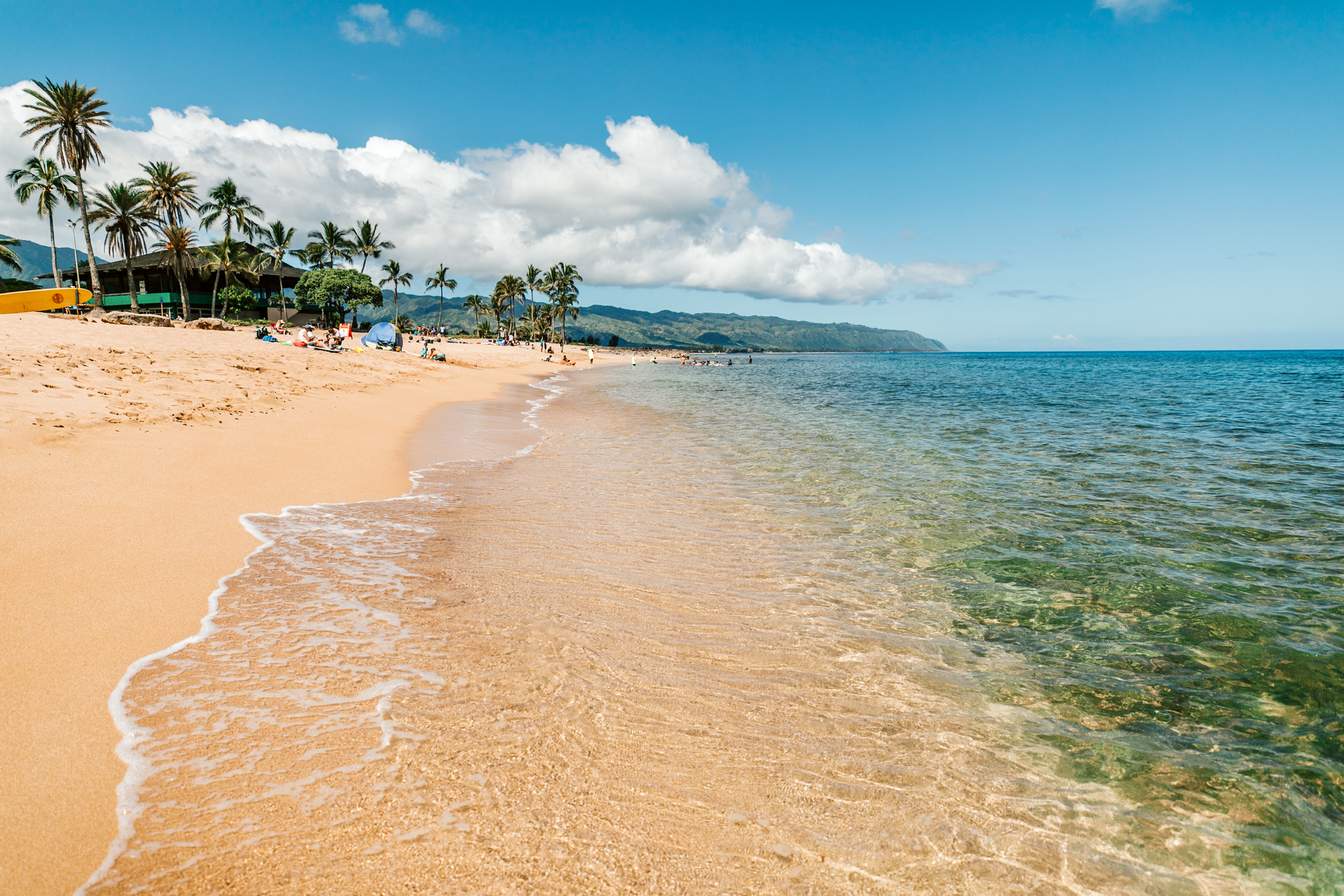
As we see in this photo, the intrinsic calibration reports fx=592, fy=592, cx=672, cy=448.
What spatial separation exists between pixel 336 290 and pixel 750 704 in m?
74.9

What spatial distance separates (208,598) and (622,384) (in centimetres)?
3968

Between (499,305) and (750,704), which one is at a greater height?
(499,305)

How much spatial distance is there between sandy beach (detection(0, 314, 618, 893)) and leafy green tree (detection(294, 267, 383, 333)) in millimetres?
50089

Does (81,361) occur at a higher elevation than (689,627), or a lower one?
higher

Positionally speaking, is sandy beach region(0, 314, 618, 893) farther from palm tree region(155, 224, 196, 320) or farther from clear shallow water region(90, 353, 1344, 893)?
palm tree region(155, 224, 196, 320)

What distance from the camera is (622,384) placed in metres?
44.4

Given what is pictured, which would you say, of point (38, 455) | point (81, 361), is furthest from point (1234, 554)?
point (81, 361)

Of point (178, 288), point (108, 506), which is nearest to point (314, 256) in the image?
point (178, 288)

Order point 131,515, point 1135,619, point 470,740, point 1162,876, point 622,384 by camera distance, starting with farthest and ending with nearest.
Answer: point 622,384, point 131,515, point 1135,619, point 470,740, point 1162,876

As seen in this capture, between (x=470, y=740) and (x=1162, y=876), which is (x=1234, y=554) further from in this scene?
(x=470, y=740)

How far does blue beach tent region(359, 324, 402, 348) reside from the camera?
4500 centimetres

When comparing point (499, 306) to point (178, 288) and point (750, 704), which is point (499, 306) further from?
point (750, 704)

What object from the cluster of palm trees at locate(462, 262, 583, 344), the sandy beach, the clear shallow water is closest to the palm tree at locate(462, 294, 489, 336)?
the cluster of palm trees at locate(462, 262, 583, 344)

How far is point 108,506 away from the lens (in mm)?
6508
